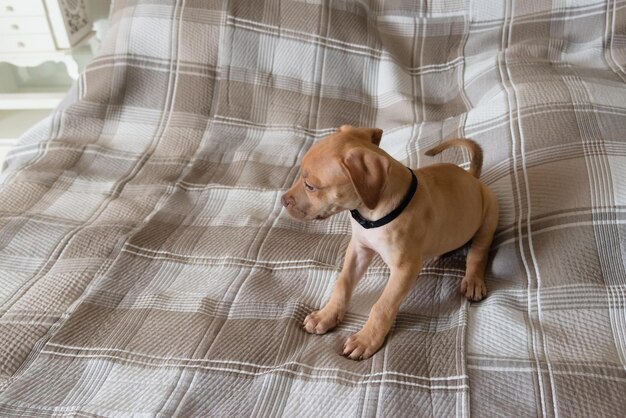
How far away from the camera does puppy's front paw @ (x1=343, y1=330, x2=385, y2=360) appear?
3.33 ft

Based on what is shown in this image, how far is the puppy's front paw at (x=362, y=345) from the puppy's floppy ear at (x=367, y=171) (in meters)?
0.28

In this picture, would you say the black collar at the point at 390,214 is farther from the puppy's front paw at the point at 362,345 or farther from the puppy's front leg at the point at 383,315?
the puppy's front paw at the point at 362,345

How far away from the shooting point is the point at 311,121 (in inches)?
72.7

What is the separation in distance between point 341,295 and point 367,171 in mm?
309

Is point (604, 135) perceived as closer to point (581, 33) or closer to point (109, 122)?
point (581, 33)

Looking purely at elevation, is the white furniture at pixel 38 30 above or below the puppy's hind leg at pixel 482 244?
above

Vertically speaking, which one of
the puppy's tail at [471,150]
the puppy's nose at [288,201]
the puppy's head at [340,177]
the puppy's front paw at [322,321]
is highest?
the puppy's head at [340,177]

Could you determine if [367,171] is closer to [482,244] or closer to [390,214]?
[390,214]

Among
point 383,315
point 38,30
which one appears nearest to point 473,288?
point 383,315

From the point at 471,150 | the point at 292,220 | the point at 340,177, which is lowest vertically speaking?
the point at 292,220

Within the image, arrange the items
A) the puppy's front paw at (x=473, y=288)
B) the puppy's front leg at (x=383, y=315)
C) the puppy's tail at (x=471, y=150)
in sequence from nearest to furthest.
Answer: the puppy's front leg at (x=383, y=315) < the puppy's front paw at (x=473, y=288) < the puppy's tail at (x=471, y=150)

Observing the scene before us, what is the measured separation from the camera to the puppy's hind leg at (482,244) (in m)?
1.18

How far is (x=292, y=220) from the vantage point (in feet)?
4.79

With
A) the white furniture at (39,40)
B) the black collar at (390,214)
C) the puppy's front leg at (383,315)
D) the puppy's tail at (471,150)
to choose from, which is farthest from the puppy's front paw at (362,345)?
the white furniture at (39,40)
